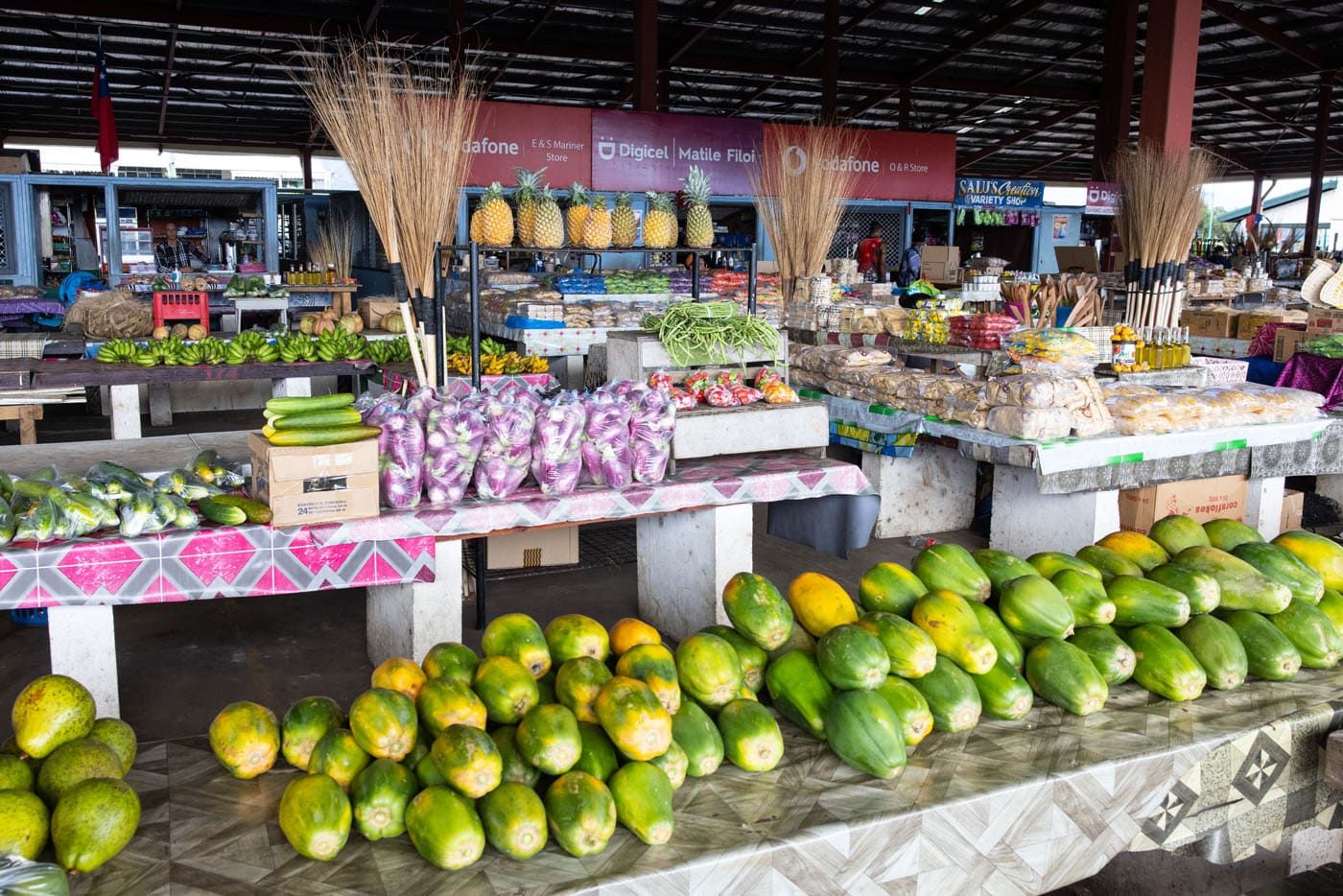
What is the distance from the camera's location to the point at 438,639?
3.29m

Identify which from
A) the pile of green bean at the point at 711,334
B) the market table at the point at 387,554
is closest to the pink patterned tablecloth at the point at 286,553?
the market table at the point at 387,554

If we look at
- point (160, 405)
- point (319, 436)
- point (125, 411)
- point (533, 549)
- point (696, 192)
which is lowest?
point (533, 549)

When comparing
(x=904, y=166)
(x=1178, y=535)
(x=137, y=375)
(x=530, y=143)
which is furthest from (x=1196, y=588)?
(x=904, y=166)

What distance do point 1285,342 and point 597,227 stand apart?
5325 millimetres

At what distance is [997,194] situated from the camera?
13070 millimetres

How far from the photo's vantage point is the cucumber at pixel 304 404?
2.87 m

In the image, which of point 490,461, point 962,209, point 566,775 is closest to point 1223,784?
point 566,775

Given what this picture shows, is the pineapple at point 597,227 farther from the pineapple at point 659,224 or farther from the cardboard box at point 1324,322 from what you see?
the cardboard box at point 1324,322

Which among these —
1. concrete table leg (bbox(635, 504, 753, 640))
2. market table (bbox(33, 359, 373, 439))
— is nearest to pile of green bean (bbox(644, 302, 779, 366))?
concrete table leg (bbox(635, 504, 753, 640))

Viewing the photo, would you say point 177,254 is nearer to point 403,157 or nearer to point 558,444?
point 403,157

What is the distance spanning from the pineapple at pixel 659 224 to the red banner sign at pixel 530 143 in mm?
3973

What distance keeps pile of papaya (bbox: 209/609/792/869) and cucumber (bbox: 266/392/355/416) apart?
1156 millimetres

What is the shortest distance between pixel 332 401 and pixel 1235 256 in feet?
47.4

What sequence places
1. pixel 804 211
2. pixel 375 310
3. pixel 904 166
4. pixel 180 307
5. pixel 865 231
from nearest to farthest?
pixel 804 211, pixel 180 307, pixel 375 310, pixel 904 166, pixel 865 231
